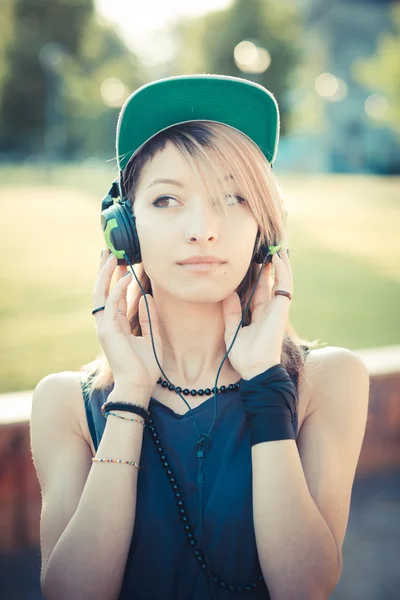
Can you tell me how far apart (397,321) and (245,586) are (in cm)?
697

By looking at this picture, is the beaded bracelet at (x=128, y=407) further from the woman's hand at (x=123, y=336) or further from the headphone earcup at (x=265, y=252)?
the headphone earcup at (x=265, y=252)

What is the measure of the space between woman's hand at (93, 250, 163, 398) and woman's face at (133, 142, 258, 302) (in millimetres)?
199

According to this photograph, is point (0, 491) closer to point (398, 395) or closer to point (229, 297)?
point (229, 297)

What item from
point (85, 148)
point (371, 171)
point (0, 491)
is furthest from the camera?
point (85, 148)

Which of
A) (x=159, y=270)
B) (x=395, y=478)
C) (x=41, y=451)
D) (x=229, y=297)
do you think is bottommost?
(x=395, y=478)

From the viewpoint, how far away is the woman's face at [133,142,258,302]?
1830mm

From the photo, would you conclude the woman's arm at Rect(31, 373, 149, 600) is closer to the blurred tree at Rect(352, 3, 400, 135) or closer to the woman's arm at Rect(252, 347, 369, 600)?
the woman's arm at Rect(252, 347, 369, 600)

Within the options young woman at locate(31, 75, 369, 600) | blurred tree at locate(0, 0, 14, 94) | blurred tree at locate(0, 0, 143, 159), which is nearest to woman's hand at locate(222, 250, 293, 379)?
young woman at locate(31, 75, 369, 600)

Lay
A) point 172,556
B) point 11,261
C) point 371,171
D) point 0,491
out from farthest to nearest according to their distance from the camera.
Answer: point 371,171 < point 11,261 < point 0,491 < point 172,556

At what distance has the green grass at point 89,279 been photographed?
262 inches

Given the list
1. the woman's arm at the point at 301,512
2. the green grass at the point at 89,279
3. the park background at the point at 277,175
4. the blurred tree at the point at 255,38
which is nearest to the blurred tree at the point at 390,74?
the park background at the point at 277,175

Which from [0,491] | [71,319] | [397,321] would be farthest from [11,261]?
[0,491]

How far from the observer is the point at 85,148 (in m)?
49.3

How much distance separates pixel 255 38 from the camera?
144 ft
